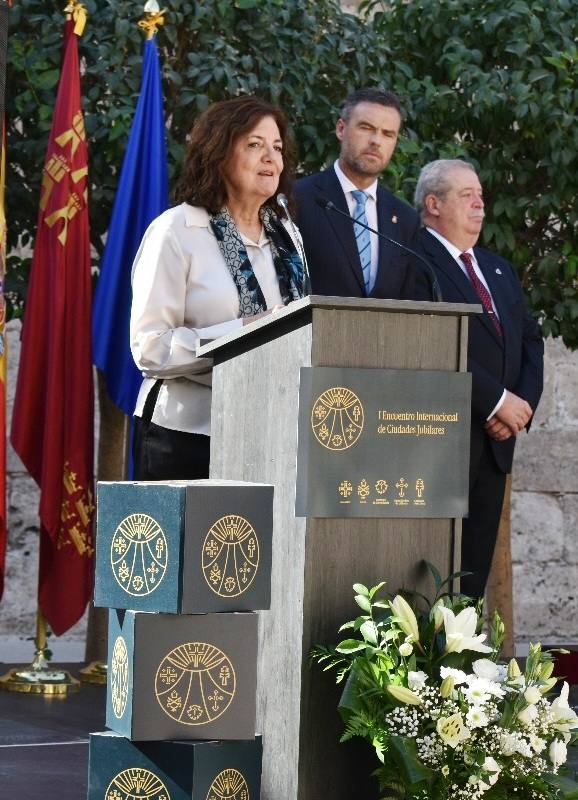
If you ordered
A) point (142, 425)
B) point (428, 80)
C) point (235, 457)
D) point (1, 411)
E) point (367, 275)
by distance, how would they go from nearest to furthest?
1. point (235, 457)
2. point (142, 425)
3. point (367, 275)
4. point (1, 411)
5. point (428, 80)

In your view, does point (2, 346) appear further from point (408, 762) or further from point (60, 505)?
point (408, 762)

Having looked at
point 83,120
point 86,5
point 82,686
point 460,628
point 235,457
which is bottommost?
point 82,686

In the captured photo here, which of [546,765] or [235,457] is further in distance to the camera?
[235,457]

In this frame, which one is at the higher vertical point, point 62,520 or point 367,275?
point 367,275

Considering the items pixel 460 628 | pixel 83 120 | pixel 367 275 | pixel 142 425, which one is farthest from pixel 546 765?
pixel 83 120

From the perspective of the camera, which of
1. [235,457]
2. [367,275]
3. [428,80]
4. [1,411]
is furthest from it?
[428,80]

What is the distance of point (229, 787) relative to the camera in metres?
2.58

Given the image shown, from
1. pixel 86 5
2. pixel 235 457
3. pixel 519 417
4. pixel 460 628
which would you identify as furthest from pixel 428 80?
pixel 460 628

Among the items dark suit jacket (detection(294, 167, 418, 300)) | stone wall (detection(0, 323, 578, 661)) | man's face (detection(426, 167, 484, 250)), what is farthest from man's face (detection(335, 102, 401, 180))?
stone wall (detection(0, 323, 578, 661))

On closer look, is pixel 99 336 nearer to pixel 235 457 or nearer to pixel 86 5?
pixel 86 5

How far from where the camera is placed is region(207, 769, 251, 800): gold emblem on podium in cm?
256

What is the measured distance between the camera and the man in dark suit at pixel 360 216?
13.1ft

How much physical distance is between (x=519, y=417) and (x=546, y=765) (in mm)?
1800

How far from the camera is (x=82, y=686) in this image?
5.22 m
